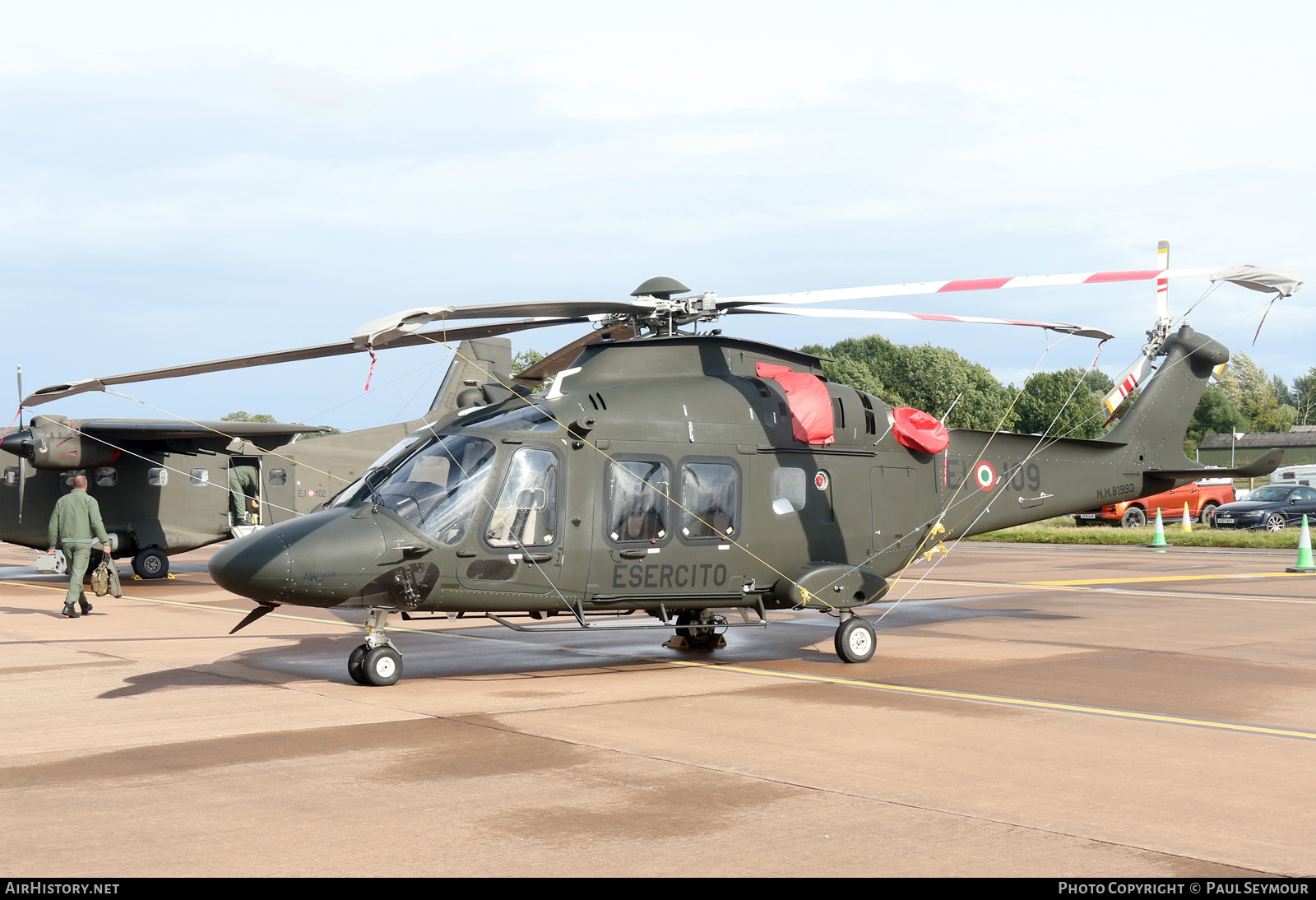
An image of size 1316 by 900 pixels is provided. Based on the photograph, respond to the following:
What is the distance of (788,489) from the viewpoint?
39.8ft

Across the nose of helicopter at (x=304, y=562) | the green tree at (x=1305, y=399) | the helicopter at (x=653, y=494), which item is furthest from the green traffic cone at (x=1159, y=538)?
the green tree at (x=1305, y=399)

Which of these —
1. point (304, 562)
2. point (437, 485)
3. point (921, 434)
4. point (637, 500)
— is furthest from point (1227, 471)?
point (304, 562)

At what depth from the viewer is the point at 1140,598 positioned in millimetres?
18500

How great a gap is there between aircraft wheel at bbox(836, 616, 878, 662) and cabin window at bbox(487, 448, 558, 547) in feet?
11.0

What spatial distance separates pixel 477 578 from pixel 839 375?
228ft

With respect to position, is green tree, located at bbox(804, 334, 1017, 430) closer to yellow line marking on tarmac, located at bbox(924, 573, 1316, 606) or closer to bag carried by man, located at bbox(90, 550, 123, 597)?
yellow line marking on tarmac, located at bbox(924, 573, 1316, 606)

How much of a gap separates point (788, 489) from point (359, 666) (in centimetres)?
467

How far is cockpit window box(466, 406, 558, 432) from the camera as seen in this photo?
10703 millimetres

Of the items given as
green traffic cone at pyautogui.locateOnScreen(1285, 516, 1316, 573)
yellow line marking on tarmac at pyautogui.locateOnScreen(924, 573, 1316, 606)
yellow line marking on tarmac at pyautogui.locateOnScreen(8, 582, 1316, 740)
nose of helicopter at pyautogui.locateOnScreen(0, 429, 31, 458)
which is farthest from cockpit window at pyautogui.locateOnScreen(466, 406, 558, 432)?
green traffic cone at pyautogui.locateOnScreen(1285, 516, 1316, 573)

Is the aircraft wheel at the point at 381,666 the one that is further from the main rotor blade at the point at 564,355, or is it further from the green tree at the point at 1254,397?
the green tree at the point at 1254,397

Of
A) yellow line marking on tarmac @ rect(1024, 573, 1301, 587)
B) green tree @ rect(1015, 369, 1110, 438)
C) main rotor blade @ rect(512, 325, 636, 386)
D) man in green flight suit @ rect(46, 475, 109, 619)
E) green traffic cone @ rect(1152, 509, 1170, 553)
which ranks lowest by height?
yellow line marking on tarmac @ rect(1024, 573, 1301, 587)

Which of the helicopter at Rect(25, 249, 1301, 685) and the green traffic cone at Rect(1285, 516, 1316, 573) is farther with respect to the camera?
the green traffic cone at Rect(1285, 516, 1316, 573)

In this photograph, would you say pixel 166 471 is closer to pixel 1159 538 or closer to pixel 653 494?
pixel 653 494

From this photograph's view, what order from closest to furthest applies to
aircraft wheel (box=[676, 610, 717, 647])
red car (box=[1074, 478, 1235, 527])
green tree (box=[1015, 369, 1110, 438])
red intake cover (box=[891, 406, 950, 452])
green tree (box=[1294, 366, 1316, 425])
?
red intake cover (box=[891, 406, 950, 452]), aircraft wheel (box=[676, 610, 717, 647]), red car (box=[1074, 478, 1235, 527]), green tree (box=[1015, 369, 1110, 438]), green tree (box=[1294, 366, 1316, 425])
